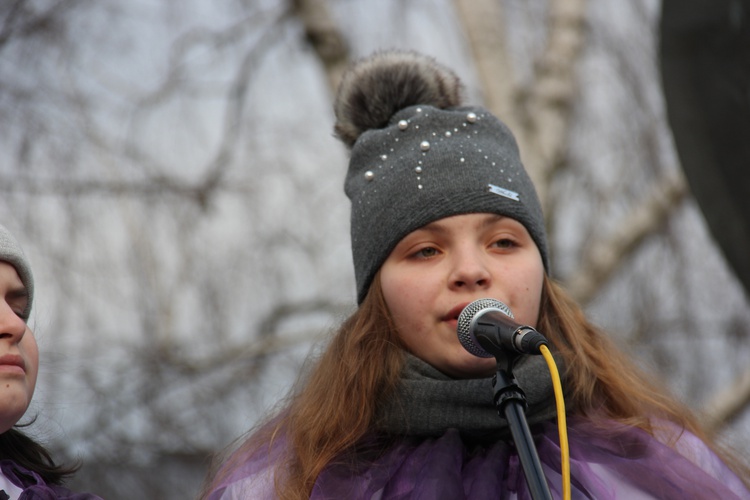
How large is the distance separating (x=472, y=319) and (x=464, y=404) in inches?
11.6

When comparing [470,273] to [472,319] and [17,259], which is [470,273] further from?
[17,259]

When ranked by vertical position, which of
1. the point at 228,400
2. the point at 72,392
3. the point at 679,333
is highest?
the point at 72,392

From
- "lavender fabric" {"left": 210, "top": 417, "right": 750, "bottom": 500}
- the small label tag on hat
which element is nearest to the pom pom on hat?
the small label tag on hat

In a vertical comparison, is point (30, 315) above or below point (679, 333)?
above

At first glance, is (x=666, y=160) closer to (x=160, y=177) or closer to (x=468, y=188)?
(x=160, y=177)

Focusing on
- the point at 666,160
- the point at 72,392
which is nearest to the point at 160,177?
the point at 72,392

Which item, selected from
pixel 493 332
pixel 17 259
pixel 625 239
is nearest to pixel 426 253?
pixel 493 332

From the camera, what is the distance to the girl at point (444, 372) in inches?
92.5

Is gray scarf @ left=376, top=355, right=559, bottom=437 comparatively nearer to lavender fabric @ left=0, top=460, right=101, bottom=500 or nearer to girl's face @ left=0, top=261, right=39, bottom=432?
lavender fabric @ left=0, top=460, right=101, bottom=500

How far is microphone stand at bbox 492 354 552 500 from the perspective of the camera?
1.87 meters

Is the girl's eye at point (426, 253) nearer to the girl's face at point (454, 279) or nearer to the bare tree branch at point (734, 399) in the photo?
the girl's face at point (454, 279)

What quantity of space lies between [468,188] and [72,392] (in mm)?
4089

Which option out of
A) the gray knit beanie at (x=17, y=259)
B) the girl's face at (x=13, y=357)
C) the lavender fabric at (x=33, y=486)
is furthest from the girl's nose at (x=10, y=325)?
the lavender fabric at (x=33, y=486)

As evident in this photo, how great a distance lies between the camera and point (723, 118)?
2.83 m
